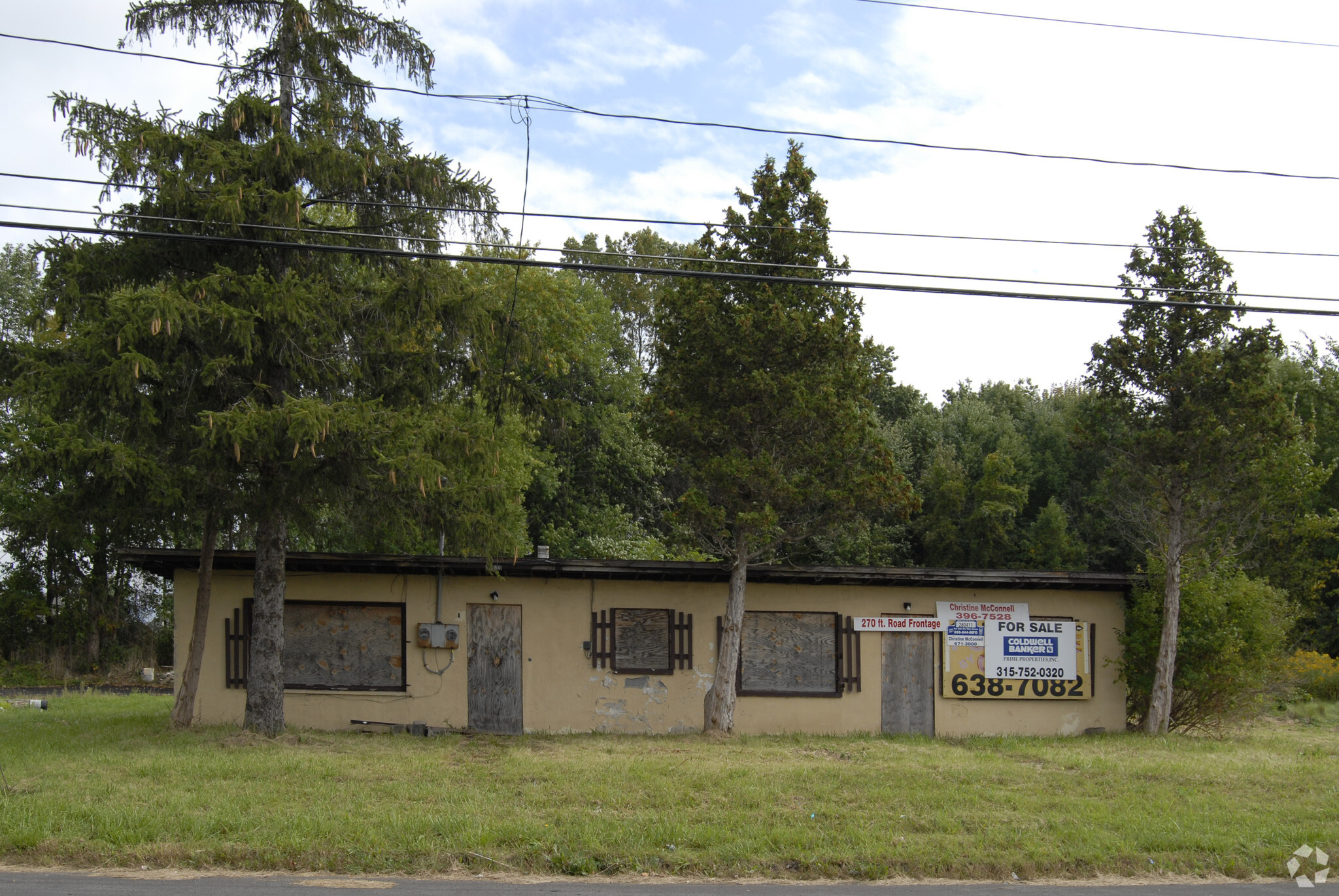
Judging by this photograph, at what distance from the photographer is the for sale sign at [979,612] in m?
16.9

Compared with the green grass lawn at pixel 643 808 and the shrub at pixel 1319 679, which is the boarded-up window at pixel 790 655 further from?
the shrub at pixel 1319 679

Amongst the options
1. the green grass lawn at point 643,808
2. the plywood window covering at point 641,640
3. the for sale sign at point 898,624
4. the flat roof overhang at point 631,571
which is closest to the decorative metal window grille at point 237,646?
the flat roof overhang at point 631,571

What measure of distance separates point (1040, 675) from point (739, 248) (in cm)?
876

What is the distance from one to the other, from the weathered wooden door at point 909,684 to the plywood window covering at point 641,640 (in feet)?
11.1

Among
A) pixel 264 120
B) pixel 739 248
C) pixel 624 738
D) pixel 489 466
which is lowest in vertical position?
pixel 624 738

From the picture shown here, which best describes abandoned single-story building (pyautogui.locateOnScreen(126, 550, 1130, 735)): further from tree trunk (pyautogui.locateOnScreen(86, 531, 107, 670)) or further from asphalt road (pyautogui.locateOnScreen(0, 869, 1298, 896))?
tree trunk (pyautogui.locateOnScreen(86, 531, 107, 670))

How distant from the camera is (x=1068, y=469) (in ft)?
144

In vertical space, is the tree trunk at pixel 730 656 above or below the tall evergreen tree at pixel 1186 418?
below

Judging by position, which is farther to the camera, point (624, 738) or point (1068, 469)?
point (1068, 469)

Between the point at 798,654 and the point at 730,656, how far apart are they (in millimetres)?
1541

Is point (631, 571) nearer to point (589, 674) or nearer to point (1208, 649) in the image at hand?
point (589, 674)

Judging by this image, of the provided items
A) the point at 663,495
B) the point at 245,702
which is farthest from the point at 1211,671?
the point at 663,495

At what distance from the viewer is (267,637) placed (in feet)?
45.7

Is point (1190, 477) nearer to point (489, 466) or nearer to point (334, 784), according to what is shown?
point (489, 466)
